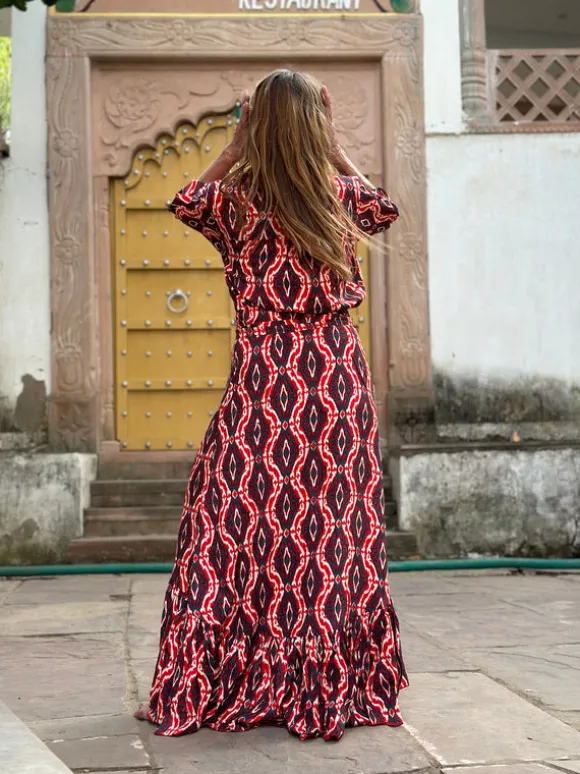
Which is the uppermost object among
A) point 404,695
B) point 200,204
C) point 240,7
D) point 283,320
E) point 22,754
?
point 240,7

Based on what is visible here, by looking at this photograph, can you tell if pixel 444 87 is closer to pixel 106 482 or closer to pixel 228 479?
pixel 106 482

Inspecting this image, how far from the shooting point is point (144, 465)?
7258 mm

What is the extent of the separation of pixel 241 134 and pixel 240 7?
4.71 m

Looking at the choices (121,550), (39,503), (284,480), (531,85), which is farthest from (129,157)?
(284,480)

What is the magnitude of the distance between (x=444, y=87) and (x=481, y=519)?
2.78m

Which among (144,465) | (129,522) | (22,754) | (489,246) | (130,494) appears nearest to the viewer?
(22,754)

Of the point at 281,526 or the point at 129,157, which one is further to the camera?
the point at 129,157

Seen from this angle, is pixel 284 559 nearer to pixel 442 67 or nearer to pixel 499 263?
pixel 499 263

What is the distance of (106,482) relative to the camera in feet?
23.4

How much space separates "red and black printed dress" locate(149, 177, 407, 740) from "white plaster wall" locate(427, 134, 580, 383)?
4412 millimetres

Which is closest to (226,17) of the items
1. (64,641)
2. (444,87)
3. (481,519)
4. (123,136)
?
(123,136)

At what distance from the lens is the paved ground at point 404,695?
2613mm

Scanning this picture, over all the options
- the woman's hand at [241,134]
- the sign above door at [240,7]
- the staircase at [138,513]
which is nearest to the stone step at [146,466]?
the staircase at [138,513]

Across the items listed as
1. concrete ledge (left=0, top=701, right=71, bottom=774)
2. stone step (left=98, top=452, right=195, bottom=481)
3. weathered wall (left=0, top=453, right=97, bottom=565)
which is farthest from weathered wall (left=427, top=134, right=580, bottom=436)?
concrete ledge (left=0, top=701, right=71, bottom=774)
